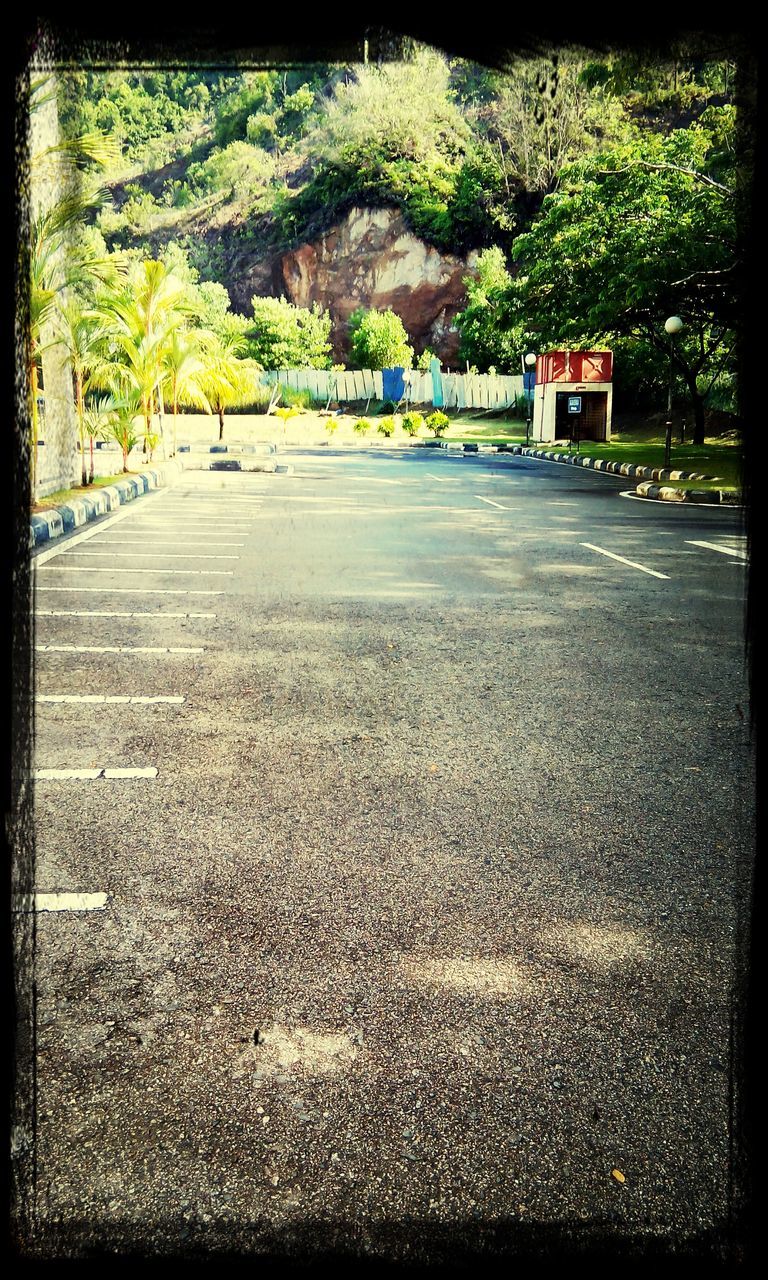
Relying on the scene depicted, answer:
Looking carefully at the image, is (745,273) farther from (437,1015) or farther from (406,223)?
(406,223)

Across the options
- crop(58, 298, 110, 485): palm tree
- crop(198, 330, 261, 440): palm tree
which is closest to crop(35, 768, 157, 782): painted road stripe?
crop(58, 298, 110, 485): palm tree

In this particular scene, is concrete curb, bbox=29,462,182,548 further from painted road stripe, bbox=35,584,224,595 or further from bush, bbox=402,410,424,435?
bush, bbox=402,410,424,435

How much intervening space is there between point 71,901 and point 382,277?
215 ft

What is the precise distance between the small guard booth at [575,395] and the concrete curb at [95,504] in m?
19.5

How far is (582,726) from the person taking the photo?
4910mm

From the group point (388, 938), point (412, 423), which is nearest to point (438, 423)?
point (412, 423)

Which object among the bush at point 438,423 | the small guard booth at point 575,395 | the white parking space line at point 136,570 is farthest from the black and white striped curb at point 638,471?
the bush at point 438,423

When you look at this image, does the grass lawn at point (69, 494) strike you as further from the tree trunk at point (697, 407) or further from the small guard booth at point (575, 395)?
the small guard booth at point (575, 395)

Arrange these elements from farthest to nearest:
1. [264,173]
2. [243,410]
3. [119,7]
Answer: [264,173]
[243,410]
[119,7]

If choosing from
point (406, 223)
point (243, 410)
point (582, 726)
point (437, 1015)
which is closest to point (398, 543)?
point (582, 726)

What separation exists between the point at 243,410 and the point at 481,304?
13.7 metres

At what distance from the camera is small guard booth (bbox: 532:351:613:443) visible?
3725cm

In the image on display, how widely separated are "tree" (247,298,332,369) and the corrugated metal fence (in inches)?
33.4

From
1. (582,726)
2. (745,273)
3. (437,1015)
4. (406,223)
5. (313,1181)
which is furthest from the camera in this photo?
(406,223)
